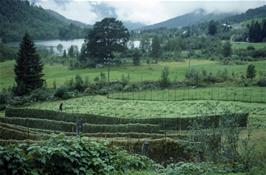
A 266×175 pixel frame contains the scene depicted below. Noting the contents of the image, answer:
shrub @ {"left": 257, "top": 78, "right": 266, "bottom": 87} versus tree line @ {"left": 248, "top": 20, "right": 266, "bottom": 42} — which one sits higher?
tree line @ {"left": 248, "top": 20, "right": 266, "bottom": 42}

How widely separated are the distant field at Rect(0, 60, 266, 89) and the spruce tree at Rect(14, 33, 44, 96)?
18.8ft

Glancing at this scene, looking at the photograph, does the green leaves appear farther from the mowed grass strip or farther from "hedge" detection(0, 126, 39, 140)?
the mowed grass strip

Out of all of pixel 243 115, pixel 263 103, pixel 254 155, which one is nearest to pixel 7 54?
pixel 263 103

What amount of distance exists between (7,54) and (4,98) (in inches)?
2880

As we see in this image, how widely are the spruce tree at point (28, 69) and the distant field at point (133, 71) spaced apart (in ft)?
18.8

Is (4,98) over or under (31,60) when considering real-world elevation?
under

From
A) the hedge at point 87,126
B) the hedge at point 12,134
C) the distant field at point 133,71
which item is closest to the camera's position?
the hedge at point 12,134

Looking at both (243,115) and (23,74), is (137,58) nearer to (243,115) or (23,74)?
(23,74)

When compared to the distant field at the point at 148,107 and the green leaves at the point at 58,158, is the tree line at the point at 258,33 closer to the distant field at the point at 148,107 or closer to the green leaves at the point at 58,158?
the distant field at the point at 148,107

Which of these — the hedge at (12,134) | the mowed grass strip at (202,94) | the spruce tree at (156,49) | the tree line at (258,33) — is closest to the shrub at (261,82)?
the mowed grass strip at (202,94)

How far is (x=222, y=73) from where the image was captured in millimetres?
81625

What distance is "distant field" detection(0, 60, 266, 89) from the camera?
8444cm

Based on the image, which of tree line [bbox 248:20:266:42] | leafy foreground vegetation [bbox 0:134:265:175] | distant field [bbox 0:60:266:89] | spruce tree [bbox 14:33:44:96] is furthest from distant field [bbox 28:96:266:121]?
tree line [bbox 248:20:266:42]

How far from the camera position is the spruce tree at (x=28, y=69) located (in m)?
73.7
